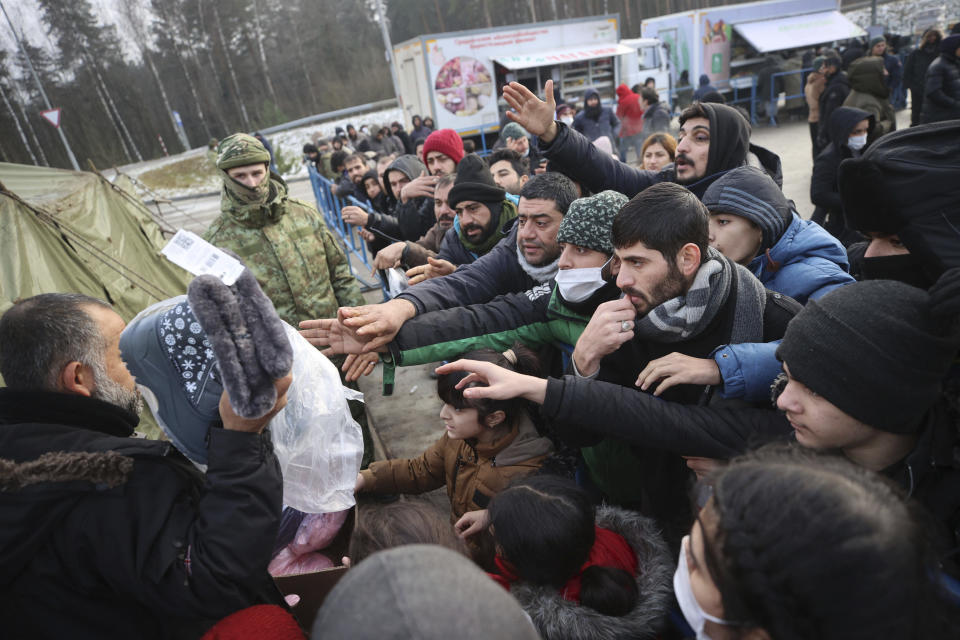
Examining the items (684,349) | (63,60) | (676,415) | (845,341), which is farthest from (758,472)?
(63,60)

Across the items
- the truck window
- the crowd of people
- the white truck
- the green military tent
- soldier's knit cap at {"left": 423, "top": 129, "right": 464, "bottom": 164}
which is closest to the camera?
the crowd of people

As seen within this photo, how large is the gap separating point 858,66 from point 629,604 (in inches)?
338

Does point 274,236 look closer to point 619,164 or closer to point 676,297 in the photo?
point 619,164

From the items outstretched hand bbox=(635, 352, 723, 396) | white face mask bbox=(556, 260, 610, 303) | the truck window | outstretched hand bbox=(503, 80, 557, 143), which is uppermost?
the truck window

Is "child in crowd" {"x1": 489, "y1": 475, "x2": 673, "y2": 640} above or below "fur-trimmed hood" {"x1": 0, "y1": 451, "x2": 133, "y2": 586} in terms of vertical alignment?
below

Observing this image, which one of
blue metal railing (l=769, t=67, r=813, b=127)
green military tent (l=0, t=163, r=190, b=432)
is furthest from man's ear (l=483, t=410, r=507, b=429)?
blue metal railing (l=769, t=67, r=813, b=127)

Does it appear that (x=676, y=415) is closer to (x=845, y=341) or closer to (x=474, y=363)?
(x=845, y=341)

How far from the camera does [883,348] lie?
3.96ft

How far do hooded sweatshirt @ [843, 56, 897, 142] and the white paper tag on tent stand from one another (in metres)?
8.05

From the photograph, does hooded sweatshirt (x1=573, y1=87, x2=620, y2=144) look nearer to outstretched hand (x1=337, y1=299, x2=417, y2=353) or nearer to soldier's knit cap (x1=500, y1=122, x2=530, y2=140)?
soldier's knit cap (x1=500, y1=122, x2=530, y2=140)

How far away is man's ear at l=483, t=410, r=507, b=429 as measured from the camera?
6.88ft

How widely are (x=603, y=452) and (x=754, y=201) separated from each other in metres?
1.28

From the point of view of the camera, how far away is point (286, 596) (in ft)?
5.87

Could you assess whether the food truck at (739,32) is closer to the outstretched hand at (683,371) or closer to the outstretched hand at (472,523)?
the outstretched hand at (683,371)
